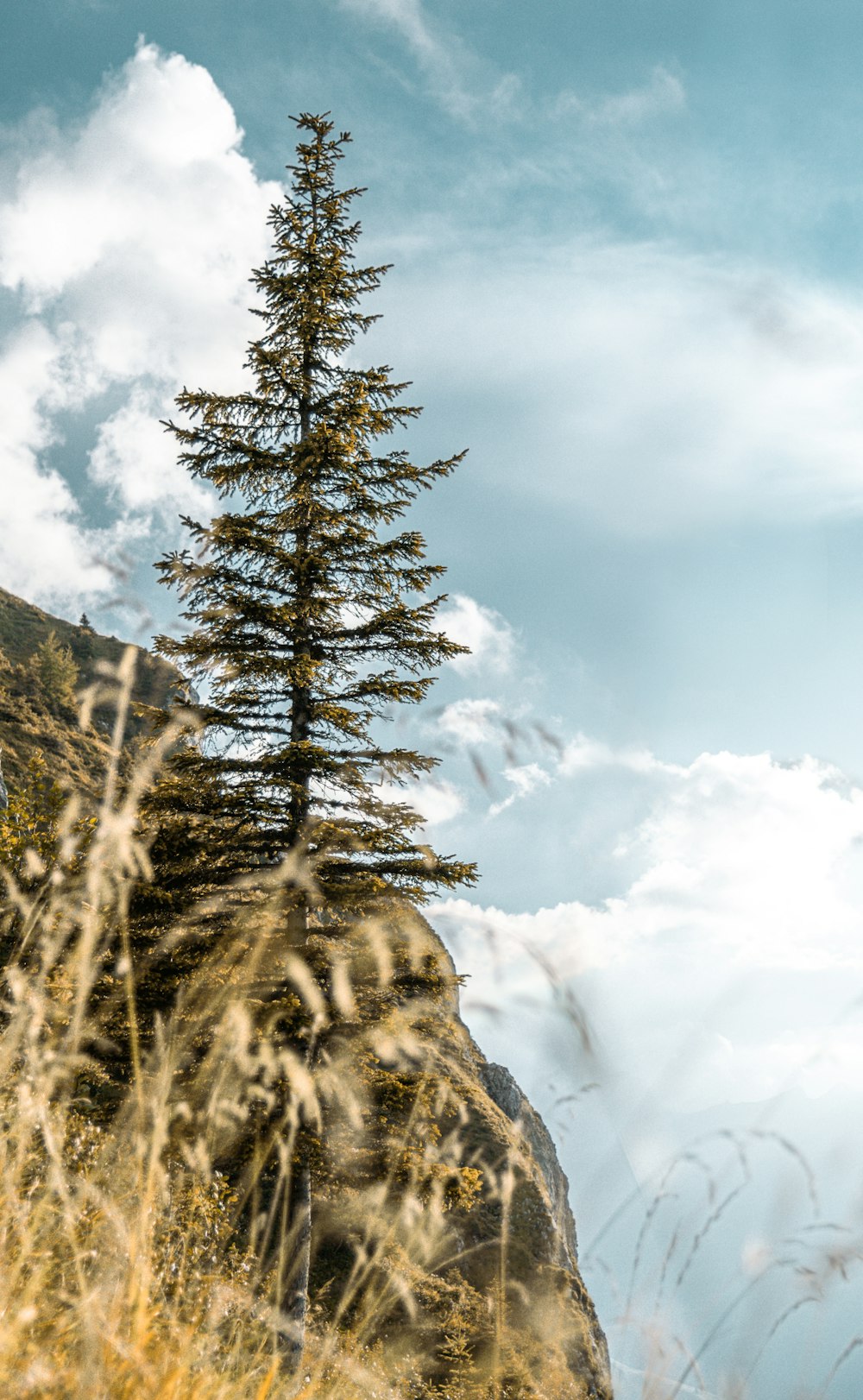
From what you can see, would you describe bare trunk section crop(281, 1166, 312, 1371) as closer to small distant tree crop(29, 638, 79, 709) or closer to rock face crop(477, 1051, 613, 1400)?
rock face crop(477, 1051, 613, 1400)

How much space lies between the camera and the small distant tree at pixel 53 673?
176 ft

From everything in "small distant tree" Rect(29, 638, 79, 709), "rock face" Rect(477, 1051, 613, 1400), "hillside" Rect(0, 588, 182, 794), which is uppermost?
"small distant tree" Rect(29, 638, 79, 709)

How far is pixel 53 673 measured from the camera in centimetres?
5509

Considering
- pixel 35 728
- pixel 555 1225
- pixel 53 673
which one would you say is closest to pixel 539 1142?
pixel 555 1225

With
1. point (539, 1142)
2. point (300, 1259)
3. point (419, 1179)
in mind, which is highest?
point (419, 1179)

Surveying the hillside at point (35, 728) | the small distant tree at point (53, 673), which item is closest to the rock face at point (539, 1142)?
the hillside at point (35, 728)

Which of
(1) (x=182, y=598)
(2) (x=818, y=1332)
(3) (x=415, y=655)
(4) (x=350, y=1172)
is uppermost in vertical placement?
(3) (x=415, y=655)

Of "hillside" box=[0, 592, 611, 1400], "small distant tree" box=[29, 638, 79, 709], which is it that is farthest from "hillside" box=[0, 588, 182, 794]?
"hillside" box=[0, 592, 611, 1400]

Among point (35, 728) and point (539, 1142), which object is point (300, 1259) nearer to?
point (539, 1142)

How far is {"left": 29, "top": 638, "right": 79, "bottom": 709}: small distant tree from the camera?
176ft

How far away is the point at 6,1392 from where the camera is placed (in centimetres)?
173

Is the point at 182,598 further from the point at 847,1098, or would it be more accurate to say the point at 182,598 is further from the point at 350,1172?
the point at 847,1098

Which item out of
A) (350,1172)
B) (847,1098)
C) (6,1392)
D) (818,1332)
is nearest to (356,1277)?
(6,1392)

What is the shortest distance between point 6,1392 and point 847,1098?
2.47 m
